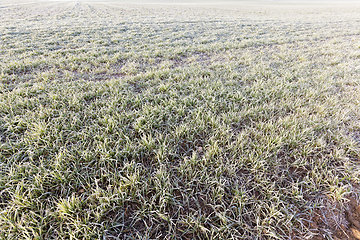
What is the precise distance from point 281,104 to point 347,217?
245 cm

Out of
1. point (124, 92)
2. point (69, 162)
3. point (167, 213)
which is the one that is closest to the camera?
point (167, 213)

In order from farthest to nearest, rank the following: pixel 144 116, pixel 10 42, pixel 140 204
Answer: pixel 10 42 < pixel 144 116 < pixel 140 204

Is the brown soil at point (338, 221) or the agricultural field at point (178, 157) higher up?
the agricultural field at point (178, 157)

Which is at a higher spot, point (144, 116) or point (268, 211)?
point (144, 116)

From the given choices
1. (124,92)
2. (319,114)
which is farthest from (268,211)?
(124,92)

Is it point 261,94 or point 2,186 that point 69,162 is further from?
point 261,94

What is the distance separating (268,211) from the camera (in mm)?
1903

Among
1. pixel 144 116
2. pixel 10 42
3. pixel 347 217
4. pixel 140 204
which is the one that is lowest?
pixel 347 217

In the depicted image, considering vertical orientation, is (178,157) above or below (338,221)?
above

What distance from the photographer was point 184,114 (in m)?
3.38

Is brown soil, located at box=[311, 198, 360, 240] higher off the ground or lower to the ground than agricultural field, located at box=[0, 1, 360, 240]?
lower

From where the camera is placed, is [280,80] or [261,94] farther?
[280,80]

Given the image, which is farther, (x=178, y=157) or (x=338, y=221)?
(x=178, y=157)

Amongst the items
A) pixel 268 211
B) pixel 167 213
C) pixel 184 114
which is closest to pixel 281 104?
pixel 184 114
